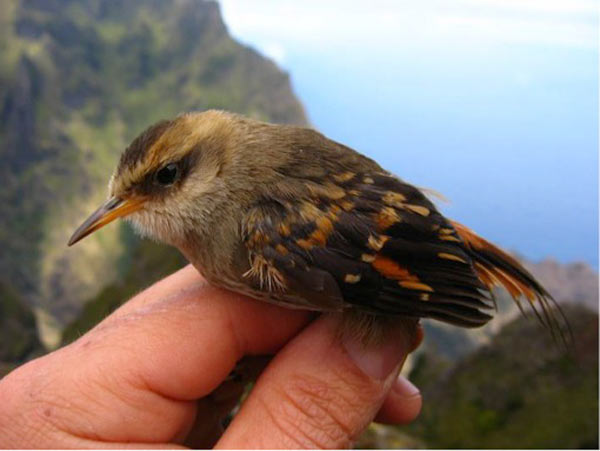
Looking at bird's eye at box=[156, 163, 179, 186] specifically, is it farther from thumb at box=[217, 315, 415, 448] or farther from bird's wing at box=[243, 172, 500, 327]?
thumb at box=[217, 315, 415, 448]

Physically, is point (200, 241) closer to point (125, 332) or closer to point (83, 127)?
point (125, 332)

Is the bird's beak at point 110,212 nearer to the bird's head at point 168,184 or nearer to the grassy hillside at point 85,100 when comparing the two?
the bird's head at point 168,184

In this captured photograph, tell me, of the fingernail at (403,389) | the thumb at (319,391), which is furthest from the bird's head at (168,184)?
the fingernail at (403,389)

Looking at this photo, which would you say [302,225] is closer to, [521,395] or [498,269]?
[498,269]

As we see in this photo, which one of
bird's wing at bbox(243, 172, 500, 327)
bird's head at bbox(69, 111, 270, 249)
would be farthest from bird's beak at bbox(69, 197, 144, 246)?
bird's wing at bbox(243, 172, 500, 327)

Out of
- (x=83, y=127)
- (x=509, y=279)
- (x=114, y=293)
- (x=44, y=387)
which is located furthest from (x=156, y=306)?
(x=83, y=127)

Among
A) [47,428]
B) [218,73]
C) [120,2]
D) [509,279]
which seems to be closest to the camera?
[47,428]
